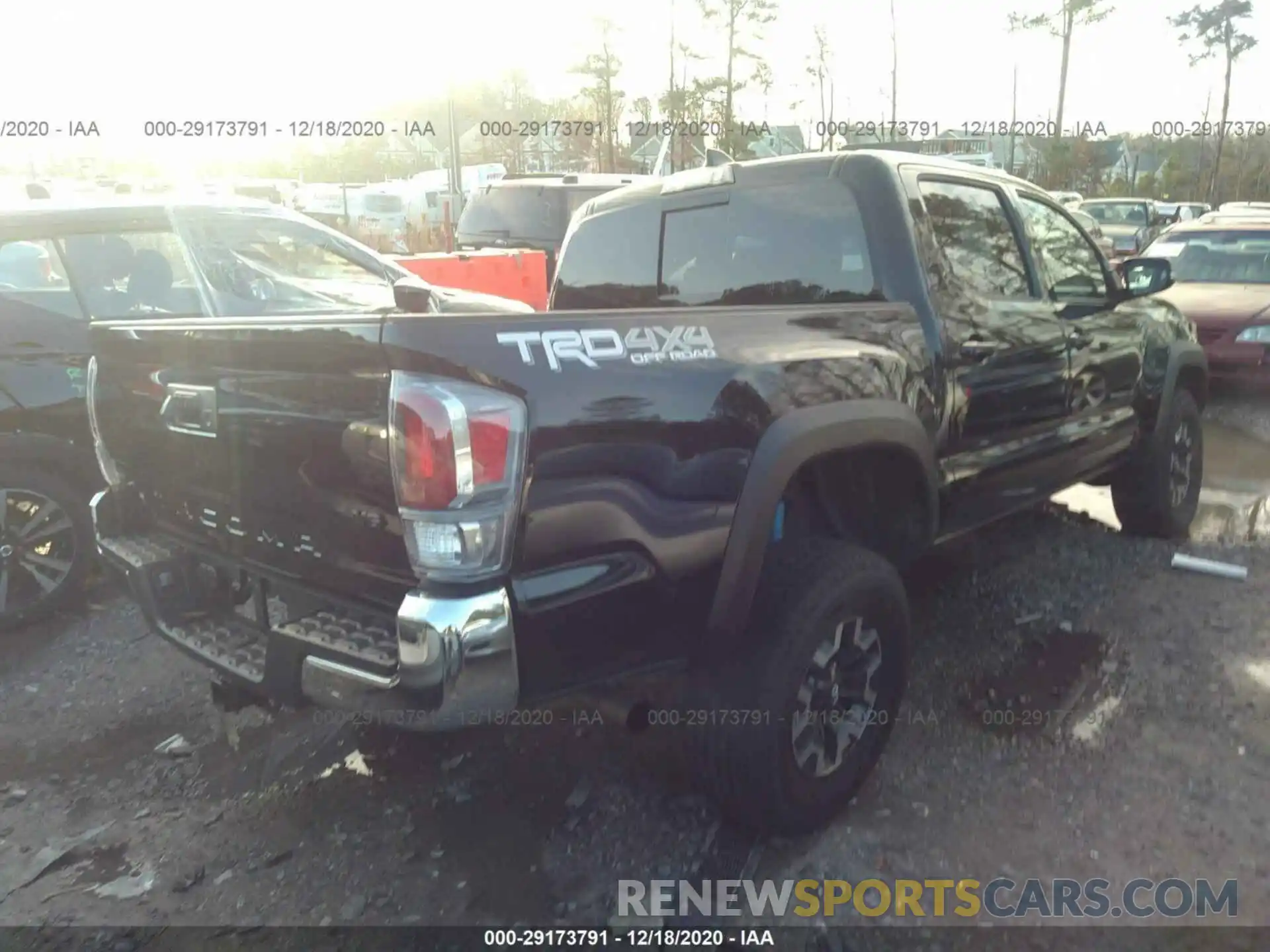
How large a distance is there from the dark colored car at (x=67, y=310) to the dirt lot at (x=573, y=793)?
429 mm

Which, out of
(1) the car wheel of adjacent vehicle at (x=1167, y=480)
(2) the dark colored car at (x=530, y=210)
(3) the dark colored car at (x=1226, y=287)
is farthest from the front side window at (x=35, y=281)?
(2) the dark colored car at (x=530, y=210)

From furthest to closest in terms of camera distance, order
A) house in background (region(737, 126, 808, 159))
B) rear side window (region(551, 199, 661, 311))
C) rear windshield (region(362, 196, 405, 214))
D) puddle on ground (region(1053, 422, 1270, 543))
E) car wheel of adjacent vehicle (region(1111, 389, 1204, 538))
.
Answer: house in background (region(737, 126, 808, 159))
rear windshield (region(362, 196, 405, 214))
puddle on ground (region(1053, 422, 1270, 543))
car wheel of adjacent vehicle (region(1111, 389, 1204, 538))
rear side window (region(551, 199, 661, 311))

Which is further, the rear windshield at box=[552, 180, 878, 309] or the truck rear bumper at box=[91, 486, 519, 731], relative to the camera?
the rear windshield at box=[552, 180, 878, 309]

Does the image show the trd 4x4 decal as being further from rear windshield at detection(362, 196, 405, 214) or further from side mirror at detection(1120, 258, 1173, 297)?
rear windshield at detection(362, 196, 405, 214)

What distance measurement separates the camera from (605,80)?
2803cm

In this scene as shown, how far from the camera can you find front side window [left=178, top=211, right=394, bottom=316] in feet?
16.5

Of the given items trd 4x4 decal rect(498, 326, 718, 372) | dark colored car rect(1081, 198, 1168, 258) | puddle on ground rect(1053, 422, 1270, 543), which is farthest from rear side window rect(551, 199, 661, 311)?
dark colored car rect(1081, 198, 1168, 258)

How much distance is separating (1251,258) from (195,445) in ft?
34.0

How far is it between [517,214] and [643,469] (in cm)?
1073

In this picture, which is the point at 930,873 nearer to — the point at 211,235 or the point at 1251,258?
the point at 211,235

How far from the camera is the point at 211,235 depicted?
5066 mm
